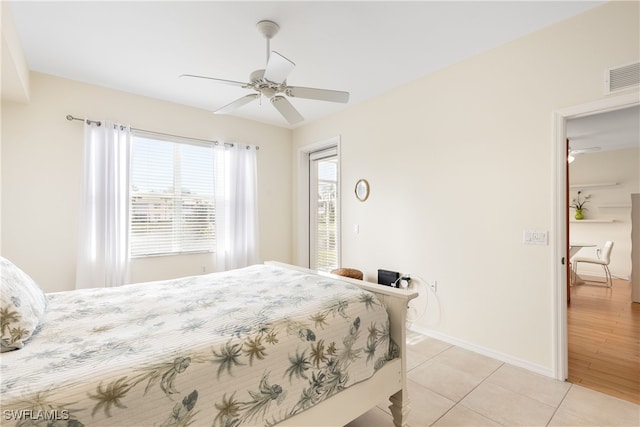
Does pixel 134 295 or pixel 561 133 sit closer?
pixel 134 295

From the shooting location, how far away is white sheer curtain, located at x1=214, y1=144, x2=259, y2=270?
163 inches

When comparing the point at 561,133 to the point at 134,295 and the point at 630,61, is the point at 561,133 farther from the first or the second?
the point at 134,295

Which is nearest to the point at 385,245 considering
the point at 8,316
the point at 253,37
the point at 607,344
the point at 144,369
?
the point at 607,344

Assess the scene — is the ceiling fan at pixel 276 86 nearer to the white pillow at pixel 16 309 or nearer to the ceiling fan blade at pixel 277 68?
the ceiling fan blade at pixel 277 68

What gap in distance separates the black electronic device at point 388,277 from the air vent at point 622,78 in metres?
2.36

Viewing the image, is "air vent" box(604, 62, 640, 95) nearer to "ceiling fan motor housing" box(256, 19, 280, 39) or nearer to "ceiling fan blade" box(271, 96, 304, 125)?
"ceiling fan blade" box(271, 96, 304, 125)

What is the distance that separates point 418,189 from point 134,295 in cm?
275

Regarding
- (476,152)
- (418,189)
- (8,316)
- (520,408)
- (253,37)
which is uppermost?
(253,37)

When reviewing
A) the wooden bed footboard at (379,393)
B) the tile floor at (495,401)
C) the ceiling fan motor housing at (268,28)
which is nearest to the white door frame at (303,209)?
the ceiling fan motor housing at (268,28)

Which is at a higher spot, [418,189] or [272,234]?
[418,189]

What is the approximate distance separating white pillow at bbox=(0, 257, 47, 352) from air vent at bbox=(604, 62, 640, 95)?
3.62 m

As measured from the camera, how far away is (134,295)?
1947 mm

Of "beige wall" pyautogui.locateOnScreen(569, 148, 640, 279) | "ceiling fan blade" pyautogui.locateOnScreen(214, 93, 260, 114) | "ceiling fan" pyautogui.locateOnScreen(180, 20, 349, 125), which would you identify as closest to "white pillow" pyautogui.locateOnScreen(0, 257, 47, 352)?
"ceiling fan" pyautogui.locateOnScreen(180, 20, 349, 125)

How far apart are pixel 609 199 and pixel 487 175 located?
5.35 metres
